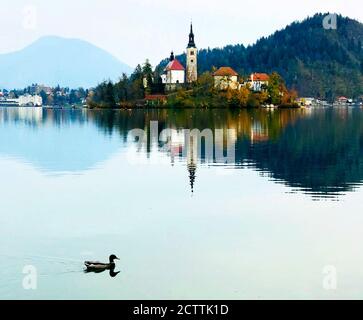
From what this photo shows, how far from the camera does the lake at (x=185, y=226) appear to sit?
1284cm

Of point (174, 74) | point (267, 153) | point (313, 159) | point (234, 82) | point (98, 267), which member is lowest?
point (98, 267)

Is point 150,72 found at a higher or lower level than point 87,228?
higher

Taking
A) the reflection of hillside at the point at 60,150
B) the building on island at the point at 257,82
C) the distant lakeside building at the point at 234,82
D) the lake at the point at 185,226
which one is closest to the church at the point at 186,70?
the distant lakeside building at the point at 234,82

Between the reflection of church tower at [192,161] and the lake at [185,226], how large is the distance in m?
0.05

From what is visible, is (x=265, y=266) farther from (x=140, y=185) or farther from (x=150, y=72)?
(x=150, y=72)

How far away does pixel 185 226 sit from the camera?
17281mm

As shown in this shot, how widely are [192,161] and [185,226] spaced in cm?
1333

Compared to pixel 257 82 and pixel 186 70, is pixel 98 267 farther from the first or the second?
pixel 186 70

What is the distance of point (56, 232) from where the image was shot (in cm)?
1658

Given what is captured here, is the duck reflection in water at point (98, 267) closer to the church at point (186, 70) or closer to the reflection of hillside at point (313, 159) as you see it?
the reflection of hillside at point (313, 159)

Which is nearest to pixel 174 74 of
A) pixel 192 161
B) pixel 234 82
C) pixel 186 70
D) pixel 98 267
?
pixel 186 70
